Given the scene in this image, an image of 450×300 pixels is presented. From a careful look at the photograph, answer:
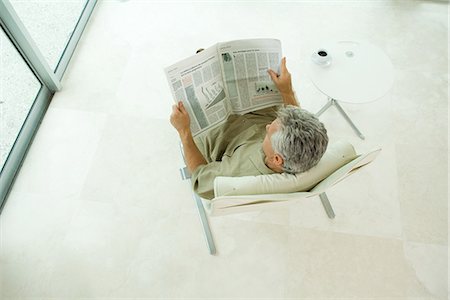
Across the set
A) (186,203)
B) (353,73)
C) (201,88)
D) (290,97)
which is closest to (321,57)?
(353,73)

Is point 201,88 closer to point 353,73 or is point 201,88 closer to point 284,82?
point 284,82

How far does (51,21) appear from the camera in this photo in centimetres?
262

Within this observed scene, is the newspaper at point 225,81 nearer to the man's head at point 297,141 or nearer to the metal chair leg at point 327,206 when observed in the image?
the man's head at point 297,141

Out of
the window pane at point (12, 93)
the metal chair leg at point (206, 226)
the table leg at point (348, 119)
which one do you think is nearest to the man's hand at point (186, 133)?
the metal chair leg at point (206, 226)

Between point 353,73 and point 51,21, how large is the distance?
2.16 m

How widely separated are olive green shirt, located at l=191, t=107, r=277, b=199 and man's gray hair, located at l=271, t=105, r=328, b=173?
0.52ft

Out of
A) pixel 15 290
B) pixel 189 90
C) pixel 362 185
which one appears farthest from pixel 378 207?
pixel 15 290

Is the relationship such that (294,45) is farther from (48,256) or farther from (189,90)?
(48,256)

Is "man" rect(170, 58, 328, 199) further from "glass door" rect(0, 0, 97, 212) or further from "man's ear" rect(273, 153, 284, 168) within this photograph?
"glass door" rect(0, 0, 97, 212)

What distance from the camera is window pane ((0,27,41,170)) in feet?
7.25

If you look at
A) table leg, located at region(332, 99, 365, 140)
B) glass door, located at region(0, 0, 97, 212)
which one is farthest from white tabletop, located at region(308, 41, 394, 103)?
glass door, located at region(0, 0, 97, 212)

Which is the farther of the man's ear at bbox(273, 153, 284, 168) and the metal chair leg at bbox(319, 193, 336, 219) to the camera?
the metal chair leg at bbox(319, 193, 336, 219)

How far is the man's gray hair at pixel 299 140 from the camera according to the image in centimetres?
119

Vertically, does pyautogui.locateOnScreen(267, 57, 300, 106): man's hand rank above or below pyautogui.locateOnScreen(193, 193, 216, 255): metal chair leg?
above
